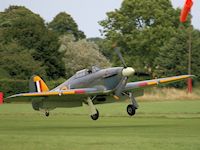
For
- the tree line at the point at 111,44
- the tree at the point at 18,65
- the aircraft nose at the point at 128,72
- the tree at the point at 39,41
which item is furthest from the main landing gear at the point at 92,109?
the tree at the point at 39,41

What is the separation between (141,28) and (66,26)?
36588mm

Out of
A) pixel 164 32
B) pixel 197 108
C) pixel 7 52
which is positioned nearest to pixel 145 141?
pixel 197 108

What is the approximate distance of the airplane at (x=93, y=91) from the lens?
97.5ft

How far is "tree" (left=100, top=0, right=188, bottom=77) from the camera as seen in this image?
104250 millimetres

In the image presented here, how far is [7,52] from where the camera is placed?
8406 centimetres

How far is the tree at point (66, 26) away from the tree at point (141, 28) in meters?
30.8

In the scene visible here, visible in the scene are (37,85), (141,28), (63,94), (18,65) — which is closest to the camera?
(63,94)

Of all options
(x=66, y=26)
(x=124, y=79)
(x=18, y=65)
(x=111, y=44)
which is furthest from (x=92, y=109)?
(x=66, y=26)

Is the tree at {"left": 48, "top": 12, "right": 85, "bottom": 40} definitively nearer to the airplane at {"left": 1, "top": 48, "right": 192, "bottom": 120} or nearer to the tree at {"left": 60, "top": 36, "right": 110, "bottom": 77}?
the tree at {"left": 60, "top": 36, "right": 110, "bottom": 77}

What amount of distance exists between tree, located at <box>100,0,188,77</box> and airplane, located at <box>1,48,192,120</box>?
70867 mm

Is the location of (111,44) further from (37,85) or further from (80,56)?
(37,85)

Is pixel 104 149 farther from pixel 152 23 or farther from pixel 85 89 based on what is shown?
pixel 152 23

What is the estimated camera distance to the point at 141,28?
110 metres

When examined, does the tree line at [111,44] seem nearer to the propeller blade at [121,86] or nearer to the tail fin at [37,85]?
the tail fin at [37,85]
